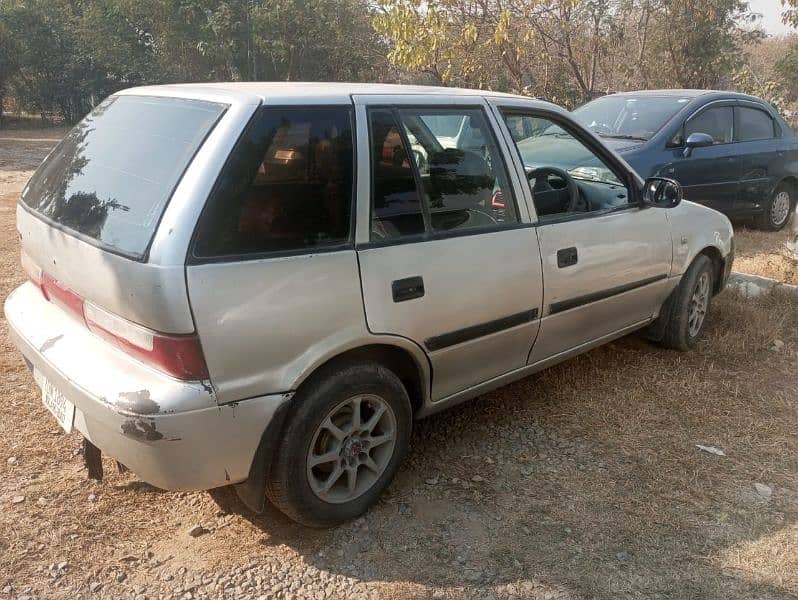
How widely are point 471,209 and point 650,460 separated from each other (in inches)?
61.2

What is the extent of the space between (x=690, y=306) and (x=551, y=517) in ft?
7.35

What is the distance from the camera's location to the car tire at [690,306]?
4.41m

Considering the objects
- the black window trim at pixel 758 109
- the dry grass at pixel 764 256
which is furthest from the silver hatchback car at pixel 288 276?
the black window trim at pixel 758 109

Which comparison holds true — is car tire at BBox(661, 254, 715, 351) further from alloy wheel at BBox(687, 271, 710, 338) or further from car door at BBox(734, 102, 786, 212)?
car door at BBox(734, 102, 786, 212)

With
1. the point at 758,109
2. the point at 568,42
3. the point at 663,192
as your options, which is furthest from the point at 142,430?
the point at 568,42

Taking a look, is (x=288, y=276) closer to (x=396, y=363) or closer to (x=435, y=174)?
(x=396, y=363)

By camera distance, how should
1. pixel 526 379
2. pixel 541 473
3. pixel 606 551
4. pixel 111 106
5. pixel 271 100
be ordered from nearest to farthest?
pixel 271 100 → pixel 606 551 → pixel 111 106 → pixel 541 473 → pixel 526 379

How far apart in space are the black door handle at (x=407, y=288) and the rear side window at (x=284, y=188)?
29 centimetres

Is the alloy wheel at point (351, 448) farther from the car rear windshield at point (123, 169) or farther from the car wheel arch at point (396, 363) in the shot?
the car rear windshield at point (123, 169)

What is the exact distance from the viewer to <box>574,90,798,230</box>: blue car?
6.95 m

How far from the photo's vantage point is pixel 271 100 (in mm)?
2492

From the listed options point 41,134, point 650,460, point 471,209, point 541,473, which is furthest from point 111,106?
point 41,134

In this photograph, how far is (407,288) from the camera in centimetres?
274

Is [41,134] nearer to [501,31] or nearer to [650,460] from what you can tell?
[501,31]
